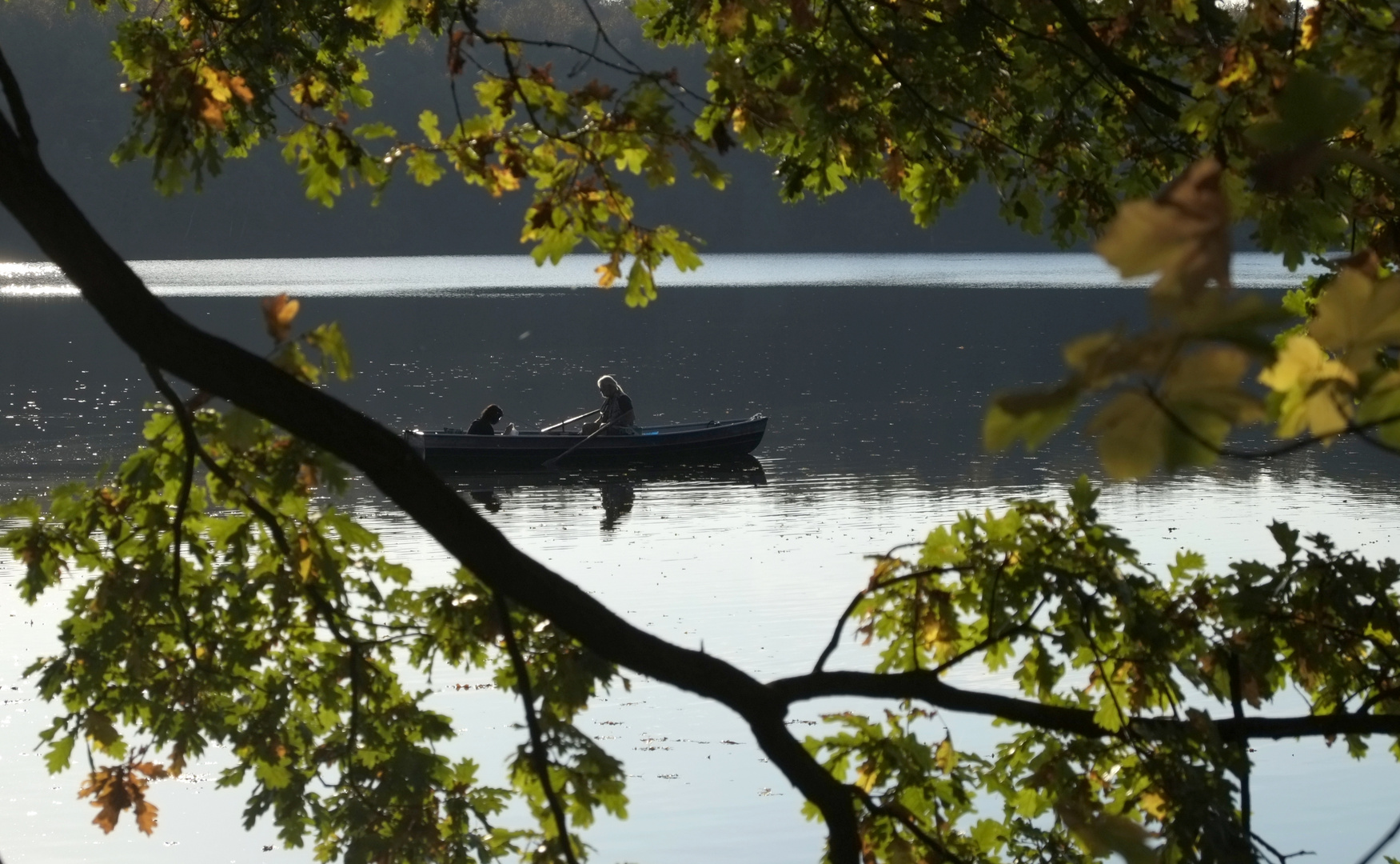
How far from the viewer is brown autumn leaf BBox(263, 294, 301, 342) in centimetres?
243

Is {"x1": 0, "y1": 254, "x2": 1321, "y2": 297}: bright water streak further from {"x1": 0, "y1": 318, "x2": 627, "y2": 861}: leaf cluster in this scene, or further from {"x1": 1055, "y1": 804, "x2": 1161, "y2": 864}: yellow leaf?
{"x1": 1055, "y1": 804, "x2": 1161, "y2": 864}: yellow leaf

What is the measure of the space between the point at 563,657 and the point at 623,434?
20.2 m

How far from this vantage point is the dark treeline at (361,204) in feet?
306

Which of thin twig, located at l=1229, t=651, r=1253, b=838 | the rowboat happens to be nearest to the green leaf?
thin twig, located at l=1229, t=651, r=1253, b=838

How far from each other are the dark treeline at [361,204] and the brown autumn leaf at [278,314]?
80.0 meters

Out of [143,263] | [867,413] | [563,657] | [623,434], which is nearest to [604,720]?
[563,657]

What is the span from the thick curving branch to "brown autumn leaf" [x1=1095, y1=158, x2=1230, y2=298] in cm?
168

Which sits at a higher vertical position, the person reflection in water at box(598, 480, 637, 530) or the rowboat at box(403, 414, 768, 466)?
the rowboat at box(403, 414, 768, 466)

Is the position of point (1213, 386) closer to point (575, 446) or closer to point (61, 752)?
point (61, 752)

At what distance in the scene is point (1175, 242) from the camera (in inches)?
25.7

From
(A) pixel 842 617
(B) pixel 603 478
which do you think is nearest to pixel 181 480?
(A) pixel 842 617

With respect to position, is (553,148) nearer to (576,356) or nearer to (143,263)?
(576,356)

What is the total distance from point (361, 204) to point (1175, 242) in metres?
108

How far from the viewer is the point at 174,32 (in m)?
5.24
